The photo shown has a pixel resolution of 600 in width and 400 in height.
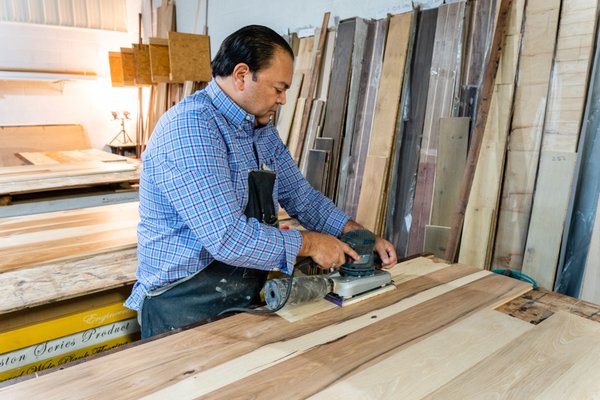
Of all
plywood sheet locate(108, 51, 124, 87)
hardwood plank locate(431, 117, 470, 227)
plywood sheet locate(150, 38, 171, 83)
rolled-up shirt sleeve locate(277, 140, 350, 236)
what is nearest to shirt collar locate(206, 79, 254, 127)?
rolled-up shirt sleeve locate(277, 140, 350, 236)

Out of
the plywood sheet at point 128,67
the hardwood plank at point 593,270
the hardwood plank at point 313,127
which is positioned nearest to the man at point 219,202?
the hardwood plank at point 593,270

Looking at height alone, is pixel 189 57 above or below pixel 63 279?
above

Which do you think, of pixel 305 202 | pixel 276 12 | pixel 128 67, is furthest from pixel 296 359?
pixel 128 67

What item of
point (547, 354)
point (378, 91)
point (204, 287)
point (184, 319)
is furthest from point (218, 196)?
point (378, 91)

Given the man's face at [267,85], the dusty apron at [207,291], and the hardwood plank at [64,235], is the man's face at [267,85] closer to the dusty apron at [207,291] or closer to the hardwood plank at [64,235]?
the dusty apron at [207,291]

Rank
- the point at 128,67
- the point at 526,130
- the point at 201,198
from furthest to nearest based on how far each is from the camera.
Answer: the point at 128,67 < the point at 526,130 < the point at 201,198

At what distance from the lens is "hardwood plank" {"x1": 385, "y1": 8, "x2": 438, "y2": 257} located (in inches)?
117

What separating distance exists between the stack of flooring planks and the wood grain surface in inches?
45.9

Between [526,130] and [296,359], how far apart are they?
202 centimetres

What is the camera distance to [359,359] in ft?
3.54

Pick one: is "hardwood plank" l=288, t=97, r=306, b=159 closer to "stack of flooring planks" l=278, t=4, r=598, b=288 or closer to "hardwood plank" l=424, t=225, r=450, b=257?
"stack of flooring planks" l=278, t=4, r=598, b=288

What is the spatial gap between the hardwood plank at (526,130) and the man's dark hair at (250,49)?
5.37 ft

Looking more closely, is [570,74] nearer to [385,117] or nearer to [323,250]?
[385,117]

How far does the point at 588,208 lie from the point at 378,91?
155cm
